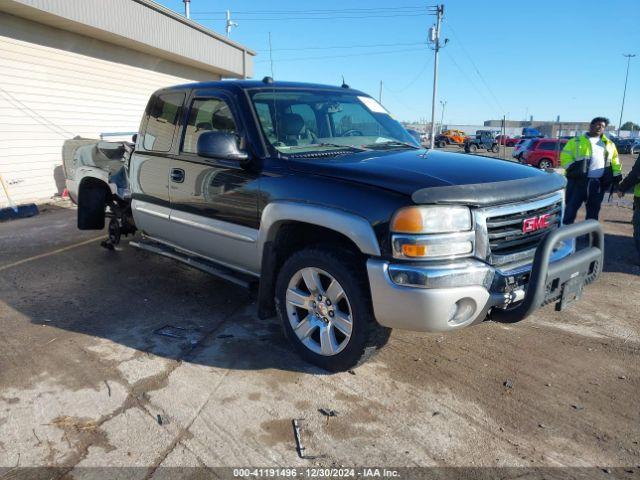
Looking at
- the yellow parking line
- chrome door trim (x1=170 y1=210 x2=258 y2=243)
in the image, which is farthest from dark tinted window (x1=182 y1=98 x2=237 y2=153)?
the yellow parking line

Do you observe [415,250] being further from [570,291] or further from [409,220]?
[570,291]

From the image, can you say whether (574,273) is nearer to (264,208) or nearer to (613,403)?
(613,403)

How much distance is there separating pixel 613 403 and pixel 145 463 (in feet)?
9.24

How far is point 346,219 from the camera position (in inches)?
117

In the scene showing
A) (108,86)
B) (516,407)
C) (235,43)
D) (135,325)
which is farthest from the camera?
(235,43)

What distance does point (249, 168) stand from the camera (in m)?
3.69

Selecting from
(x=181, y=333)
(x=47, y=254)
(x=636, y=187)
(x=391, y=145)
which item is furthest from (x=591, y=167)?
(x=47, y=254)

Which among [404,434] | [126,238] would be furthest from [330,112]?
[126,238]

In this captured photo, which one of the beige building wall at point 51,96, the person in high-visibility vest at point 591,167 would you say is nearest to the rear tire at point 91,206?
the beige building wall at point 51,96

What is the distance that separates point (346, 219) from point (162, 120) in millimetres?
2731

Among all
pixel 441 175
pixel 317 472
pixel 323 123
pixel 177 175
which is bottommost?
pixel 317 472

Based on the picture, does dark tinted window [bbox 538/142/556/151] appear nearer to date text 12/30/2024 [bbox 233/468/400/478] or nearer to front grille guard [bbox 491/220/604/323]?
front grille guard [bbox 491/220/604/323]

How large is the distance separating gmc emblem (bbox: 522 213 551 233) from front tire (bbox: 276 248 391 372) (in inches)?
42.5

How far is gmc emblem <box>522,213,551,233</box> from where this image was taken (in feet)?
10.3
